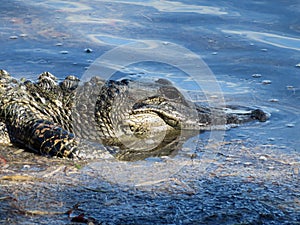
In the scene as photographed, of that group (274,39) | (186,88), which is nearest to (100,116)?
(186,88)

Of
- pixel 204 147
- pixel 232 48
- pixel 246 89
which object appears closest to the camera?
pixel 204 147

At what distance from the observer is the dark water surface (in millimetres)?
3842

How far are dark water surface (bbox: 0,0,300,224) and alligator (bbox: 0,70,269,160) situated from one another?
9.5 inches

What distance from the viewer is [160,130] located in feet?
19.7

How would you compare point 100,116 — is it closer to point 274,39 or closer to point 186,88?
point 186,88

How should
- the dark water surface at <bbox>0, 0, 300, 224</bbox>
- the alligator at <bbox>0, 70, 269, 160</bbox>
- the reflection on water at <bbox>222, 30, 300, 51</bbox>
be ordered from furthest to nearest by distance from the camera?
the reflection on water at <bbox>222, 30, 300, 51</bbox>, the alligator at <bbox>0, 70, 269, 160</bbox>, the dark water surface at <bbox>0, 0, 300, 224</bbox>

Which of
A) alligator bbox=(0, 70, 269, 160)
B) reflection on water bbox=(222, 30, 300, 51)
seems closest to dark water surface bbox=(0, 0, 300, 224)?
reflection on water bbox=(222, 30, 300, 51)

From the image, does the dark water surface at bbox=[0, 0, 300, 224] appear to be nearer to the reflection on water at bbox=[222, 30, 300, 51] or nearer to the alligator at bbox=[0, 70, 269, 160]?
the reflection on water at bbox=[222, 30, 300, 51]

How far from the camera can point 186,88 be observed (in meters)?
7.02

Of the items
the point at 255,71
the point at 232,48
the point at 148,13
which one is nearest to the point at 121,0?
the point at 148,13

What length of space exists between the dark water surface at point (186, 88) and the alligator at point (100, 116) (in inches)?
9.5

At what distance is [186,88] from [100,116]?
5.48 feet

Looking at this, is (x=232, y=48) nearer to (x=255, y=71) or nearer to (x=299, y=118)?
(x=255, y=71)

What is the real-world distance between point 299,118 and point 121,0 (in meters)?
5.59
